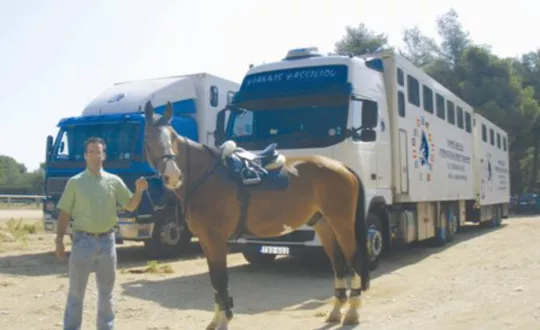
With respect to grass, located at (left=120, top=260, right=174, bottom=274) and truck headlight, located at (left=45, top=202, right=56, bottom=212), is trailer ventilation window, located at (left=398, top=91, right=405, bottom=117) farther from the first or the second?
truck headlight, located at (left=45, top=202, right=56, bottom=212)

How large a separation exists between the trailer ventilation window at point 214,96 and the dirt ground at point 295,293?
365 cm

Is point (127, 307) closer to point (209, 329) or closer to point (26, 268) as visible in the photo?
point (209, 329)

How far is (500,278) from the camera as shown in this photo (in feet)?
30.1

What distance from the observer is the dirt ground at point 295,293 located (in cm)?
651

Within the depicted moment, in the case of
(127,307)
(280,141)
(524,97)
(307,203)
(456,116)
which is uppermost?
(524,97)

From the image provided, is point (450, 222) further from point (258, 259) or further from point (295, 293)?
point (295, 293)

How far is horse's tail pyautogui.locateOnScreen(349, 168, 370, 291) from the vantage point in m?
6.86

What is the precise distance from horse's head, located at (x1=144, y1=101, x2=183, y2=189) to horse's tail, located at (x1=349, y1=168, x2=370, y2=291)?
2.59 metres

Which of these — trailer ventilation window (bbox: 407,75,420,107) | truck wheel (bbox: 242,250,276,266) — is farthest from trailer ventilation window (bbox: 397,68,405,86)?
truck wheel (bbox: 242,250,276,266)

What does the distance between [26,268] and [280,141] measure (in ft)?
19.9

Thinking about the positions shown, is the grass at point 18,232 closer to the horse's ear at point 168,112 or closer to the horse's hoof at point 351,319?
the horse's ear at point 168,112

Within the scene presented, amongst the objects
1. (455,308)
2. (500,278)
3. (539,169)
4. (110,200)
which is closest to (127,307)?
(110,200)

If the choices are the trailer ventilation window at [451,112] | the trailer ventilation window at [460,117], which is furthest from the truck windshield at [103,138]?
the trailer ventilation window at [460,117]

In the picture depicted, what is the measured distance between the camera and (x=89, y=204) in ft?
16.4
